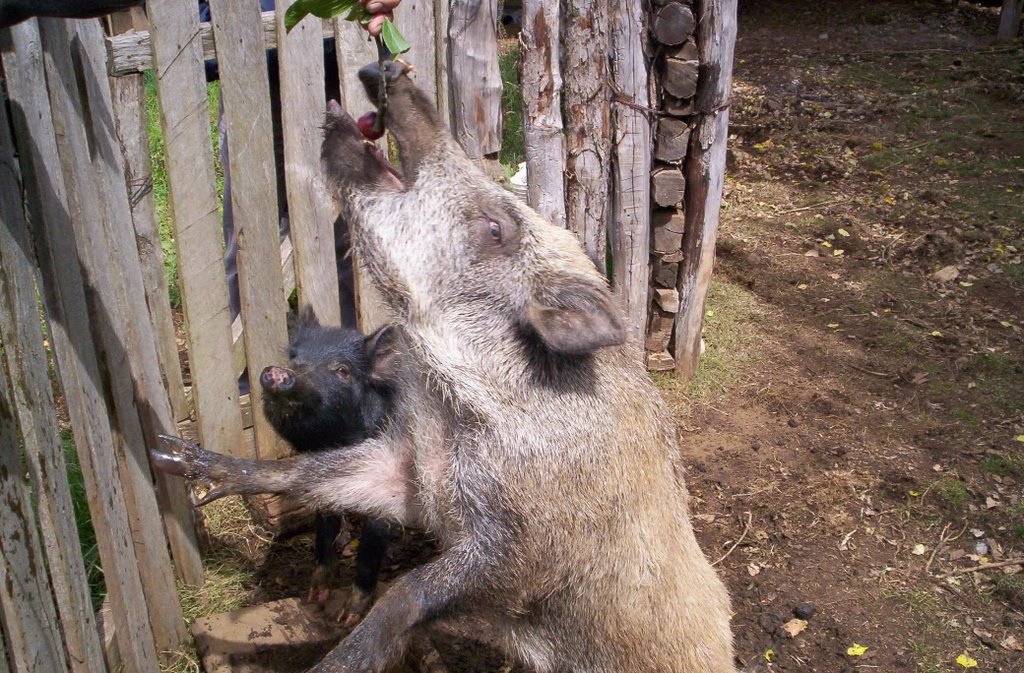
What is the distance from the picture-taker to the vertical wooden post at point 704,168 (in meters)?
4.43

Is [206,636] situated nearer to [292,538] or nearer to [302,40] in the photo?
[292,538]

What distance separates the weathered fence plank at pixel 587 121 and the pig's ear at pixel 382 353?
3.39 ft

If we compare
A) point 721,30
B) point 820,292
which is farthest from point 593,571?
point 820,292

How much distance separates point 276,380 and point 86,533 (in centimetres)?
127

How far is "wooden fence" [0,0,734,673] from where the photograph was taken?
88.9 inches

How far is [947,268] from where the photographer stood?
638 centimetres

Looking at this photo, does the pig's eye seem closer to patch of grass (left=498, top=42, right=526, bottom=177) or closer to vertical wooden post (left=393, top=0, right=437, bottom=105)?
vertical wooden post (left=393, top=0, right=437, bottom=105)

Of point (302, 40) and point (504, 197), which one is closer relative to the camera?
point (504, 197)

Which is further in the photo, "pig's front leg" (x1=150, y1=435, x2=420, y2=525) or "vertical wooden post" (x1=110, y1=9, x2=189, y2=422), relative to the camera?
"vertical wooden post" (x1=110, y1=9, x2=189, y2=422)

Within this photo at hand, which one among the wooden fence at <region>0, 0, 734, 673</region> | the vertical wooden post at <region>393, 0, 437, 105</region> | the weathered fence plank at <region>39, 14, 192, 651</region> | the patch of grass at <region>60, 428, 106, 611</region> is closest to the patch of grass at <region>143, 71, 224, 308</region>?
the wooden fence at <region>0, 0, 734, 673</region>

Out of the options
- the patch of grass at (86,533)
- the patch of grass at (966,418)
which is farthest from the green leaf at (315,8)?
the patch of grass at (966,418)

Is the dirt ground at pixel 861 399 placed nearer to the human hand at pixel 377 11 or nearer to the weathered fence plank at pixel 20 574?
the weathered fence plank at pixel 20 574

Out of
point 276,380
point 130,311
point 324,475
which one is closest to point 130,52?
point 130,311

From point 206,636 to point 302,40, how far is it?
2.37 m
